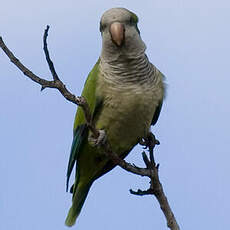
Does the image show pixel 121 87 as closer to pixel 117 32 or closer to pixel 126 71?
pixel 126 71

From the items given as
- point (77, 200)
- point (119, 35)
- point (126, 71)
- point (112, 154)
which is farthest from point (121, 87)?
point (77, 200)

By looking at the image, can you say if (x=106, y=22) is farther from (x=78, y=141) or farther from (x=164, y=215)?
(x=164, y=215)

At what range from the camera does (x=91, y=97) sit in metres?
5.67

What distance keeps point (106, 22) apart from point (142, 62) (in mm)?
575

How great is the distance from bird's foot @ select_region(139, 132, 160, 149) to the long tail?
1.06 m

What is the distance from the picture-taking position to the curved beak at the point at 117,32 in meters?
5.34

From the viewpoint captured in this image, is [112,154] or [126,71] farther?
[126,71]

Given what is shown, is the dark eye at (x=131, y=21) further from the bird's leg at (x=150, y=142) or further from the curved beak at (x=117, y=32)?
the bird's leg at (x=150, y=142)

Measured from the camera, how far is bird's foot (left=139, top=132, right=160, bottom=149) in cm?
539

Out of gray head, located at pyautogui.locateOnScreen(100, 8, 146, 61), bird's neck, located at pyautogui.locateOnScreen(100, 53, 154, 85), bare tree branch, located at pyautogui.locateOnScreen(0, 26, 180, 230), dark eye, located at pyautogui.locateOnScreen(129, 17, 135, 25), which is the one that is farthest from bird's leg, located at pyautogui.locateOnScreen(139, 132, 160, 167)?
dark eye, located at pyautogui.locateOnScreen(129, 17, 135, 25)

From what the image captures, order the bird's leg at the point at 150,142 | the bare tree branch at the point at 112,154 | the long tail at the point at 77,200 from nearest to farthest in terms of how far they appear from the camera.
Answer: the bare tree branch at the point at 112,154 < the bird's leg at the point at 150,142 < the long tail at the point at 77,200

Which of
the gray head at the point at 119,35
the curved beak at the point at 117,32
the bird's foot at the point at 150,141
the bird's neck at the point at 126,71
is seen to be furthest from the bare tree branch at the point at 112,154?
the curved beak at the point at 117,32

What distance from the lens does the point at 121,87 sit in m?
5.52

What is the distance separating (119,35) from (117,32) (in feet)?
0.12
